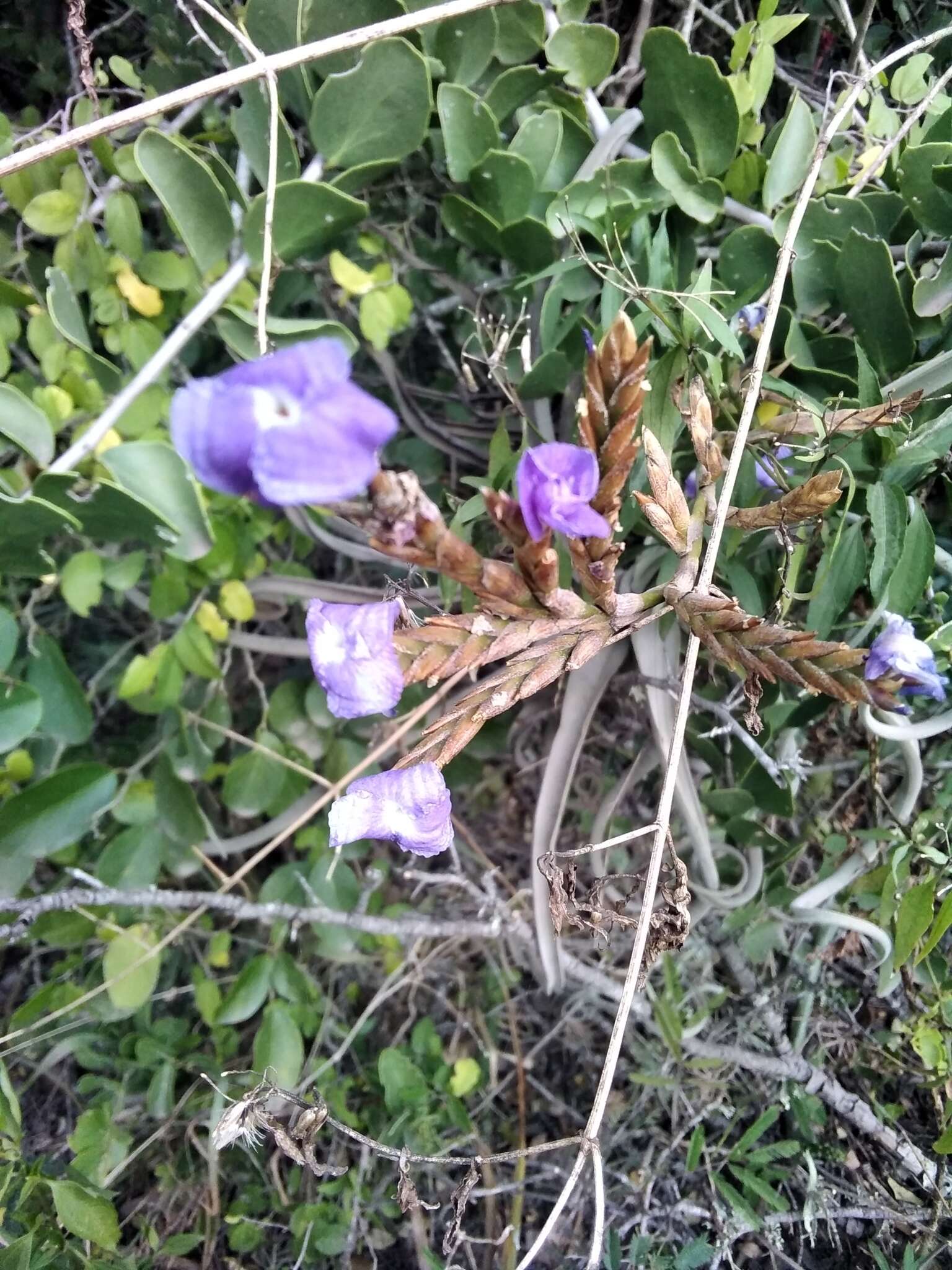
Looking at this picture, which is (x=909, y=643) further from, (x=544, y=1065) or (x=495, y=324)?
(x=544, y=1065)

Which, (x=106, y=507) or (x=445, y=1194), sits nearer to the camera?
(x=106, y=507)

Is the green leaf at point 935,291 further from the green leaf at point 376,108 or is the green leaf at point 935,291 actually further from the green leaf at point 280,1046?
the green leaf at point 280,1046

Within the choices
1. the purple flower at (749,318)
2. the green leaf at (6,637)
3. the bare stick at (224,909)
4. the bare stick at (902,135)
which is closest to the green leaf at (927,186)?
the bare stick at (902,135)

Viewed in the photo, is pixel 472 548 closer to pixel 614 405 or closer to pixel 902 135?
pixel 614 405

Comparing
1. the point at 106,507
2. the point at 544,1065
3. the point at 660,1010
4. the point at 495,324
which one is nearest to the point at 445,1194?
the point at 544,1065

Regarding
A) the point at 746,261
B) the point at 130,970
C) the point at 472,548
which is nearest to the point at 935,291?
the point at 746,261

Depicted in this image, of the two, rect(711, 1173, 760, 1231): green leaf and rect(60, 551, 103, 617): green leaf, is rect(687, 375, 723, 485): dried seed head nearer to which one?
rect(60, 551, 103, 617): green leaf
